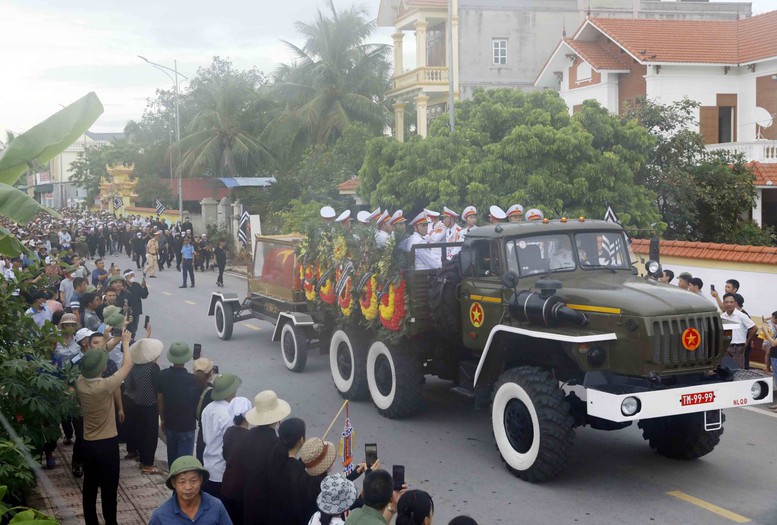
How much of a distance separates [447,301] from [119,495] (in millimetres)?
4285

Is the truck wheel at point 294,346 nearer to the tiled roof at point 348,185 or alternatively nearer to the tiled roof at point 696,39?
the tiled roof at point 348,185

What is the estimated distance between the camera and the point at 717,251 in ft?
52.8

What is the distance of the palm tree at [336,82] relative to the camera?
38500 millimetres

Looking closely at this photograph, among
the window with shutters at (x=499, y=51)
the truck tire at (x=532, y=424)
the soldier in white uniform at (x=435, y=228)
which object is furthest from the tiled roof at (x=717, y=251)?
the window with shutters at (x=499, y=51)

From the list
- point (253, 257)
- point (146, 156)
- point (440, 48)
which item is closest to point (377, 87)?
point (440, 48)

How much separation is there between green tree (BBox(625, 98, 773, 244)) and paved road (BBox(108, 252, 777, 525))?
1150 cm

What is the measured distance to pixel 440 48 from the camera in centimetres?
3744

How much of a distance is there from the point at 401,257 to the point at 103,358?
444 centimetres

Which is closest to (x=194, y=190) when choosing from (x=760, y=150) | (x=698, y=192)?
(x=760, y=150)

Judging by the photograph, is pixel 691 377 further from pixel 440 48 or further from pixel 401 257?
pixel 440 48

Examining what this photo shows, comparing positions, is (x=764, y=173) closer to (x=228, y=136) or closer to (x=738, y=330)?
(x=738, y=330)

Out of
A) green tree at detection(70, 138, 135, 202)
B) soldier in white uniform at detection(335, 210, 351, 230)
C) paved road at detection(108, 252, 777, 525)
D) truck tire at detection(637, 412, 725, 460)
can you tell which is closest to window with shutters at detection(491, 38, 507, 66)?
soldier in white uniform at detection(335, 210, 351, 230)

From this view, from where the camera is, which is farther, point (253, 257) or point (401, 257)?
point (253, 257)

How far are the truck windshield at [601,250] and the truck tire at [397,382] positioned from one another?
8.81 feet
